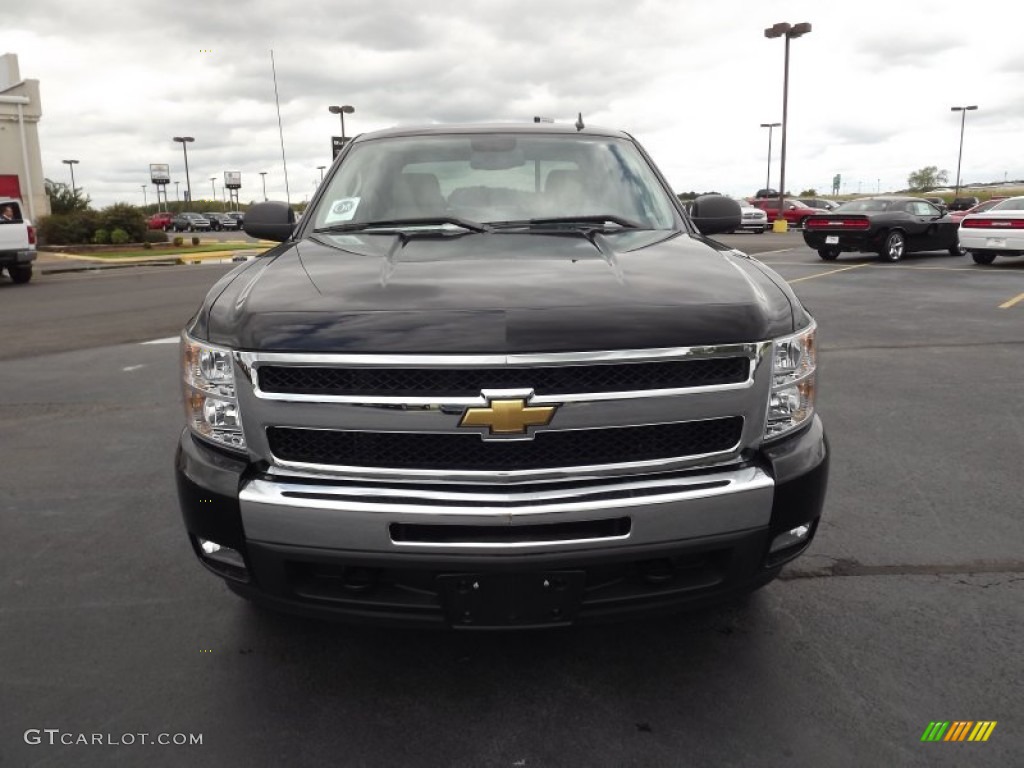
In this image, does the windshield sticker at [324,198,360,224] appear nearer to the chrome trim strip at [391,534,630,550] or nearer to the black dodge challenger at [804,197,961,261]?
the chrome trim strip at [391,534,630,550]

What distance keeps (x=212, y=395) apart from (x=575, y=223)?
170 cm

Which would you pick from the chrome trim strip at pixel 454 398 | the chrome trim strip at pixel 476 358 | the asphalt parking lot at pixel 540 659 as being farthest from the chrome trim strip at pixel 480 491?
the asphalt parking lot at pixel 540 659

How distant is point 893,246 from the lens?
19.2 metres

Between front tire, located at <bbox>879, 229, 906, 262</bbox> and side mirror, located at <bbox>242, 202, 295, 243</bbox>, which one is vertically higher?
side mirror, located at <bbox>242, 202, 295, 243</bbox>

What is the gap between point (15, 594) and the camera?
10.7ft

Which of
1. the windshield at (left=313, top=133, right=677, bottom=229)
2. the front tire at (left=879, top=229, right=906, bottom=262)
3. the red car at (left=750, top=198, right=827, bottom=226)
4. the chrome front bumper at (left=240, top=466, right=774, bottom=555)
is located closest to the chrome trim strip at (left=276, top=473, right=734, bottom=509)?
the chrome front bumper at (left=240, top=466, right=774, bottom=555)

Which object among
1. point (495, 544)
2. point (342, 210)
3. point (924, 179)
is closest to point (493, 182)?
point (342, 210)

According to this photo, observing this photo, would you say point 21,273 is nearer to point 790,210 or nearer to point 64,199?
point 64,199

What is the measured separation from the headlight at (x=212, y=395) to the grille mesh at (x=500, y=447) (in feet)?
0.49

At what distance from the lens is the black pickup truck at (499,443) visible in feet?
7.21

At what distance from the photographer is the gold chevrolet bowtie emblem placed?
2.19m

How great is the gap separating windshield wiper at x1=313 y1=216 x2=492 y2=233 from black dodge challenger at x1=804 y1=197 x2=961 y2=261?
17584 millimetres

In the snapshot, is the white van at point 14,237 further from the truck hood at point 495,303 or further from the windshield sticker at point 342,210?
the truck hood at point 495,303

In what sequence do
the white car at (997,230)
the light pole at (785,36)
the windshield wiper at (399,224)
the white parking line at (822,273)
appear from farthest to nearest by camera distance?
the light pole at (785,36) < the white car at (997,230) < the white parking line at (822,273) < the windshield wiper at (399,224)
